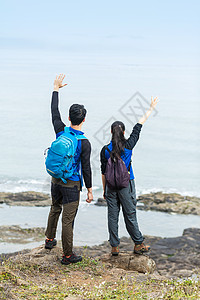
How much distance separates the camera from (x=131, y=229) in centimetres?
A: 852

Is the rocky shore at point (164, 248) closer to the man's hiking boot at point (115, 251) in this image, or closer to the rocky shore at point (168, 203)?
the man's hiking boot at point (115, 251)

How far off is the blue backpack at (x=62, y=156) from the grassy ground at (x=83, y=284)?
1.54 meters

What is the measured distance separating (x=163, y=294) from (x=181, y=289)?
333 millimetres

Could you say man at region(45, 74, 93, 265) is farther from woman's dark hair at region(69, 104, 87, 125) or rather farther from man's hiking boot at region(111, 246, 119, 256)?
man's hiking boot at region(111, 246, 119, 256)

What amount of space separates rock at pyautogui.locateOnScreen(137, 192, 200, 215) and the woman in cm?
1079

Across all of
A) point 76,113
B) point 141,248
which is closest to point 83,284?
point 141,248

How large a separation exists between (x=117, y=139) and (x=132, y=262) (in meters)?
2.26

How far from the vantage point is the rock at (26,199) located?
19719 mm

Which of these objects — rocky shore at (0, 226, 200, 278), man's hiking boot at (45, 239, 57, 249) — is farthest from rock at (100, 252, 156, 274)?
rocky shore at (0, 226, 200, 278)

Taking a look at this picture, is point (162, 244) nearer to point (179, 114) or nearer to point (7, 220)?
point (7, 220)

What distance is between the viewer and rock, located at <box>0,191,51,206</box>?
19.7 metres

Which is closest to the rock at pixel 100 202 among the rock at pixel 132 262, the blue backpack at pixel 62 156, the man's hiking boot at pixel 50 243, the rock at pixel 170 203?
the rock at pixel 170 203

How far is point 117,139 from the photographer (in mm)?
8039

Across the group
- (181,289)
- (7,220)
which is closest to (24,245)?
(7,220)
